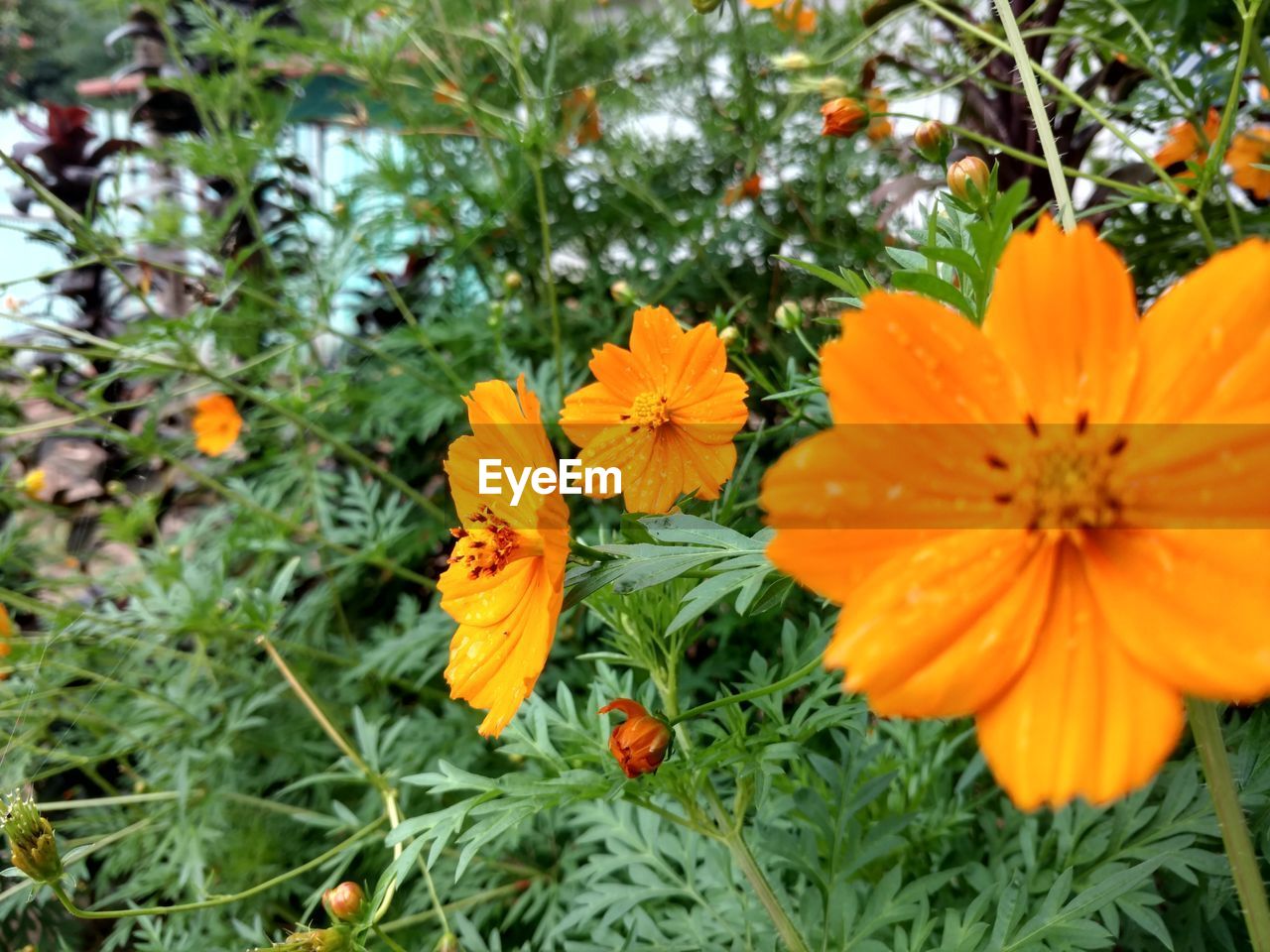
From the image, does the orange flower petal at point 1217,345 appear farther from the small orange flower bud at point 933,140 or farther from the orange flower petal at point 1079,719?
the small orange flower bud at point 933,140

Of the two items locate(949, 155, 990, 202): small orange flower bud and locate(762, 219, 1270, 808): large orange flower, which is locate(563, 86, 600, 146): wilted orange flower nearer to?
locate(949, 155, 990, 202): small orange flower bud

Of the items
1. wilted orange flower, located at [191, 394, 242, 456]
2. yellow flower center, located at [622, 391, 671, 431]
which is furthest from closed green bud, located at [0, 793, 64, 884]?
wilted orange flower, located at [191, 394, 242, 456]

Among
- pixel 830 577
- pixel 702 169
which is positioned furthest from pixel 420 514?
pixel 830 577

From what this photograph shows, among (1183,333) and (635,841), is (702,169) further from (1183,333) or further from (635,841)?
(1183,333)

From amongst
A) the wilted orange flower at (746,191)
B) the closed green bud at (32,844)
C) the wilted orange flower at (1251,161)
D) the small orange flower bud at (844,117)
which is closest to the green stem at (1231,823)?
the small orange flower bud at (844,117)

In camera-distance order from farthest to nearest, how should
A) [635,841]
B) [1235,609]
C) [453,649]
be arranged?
[635,841]
[453,649]
[1235,609]

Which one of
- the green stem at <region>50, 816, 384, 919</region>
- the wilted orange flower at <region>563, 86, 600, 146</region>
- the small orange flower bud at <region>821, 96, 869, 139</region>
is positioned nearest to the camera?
the green stem at <region>50, 816, 384, 919</region>

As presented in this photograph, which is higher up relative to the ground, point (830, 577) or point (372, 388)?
point (830, 577)
